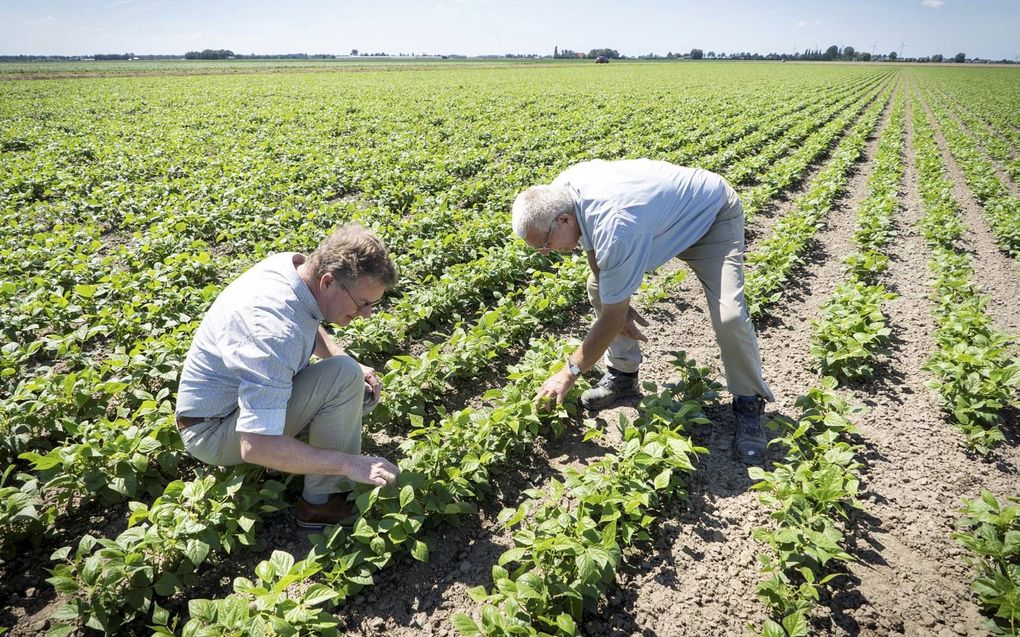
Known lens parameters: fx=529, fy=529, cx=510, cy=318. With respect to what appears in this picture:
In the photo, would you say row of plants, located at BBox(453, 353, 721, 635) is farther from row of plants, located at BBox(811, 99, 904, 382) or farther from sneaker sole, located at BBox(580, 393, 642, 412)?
row of plants, located at BBox(811, 99, 904, 382)

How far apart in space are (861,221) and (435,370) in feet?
21.2

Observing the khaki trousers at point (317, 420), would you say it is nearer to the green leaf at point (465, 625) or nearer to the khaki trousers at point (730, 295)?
the green leaf at point (465, 625)

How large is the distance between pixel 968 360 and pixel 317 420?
13.7 feet

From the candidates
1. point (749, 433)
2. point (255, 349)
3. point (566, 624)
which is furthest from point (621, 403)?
point (255, 349)

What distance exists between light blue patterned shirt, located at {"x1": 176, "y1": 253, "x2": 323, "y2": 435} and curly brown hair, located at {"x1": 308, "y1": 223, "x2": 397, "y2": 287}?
0.15 meters

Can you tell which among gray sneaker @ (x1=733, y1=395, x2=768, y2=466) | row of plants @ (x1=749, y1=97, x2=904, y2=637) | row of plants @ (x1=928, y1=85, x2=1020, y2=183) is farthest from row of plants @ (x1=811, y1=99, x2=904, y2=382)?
row of plants @ (x1=928, y1=85, x2=1020, y2=183)

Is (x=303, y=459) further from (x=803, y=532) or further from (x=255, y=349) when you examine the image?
(x=803, y=532)

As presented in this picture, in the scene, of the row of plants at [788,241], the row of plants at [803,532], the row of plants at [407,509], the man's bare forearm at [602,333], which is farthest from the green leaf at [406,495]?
the row of plants at [788,241]

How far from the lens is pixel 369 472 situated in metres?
2.33

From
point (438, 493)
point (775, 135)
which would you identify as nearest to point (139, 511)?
point (438, 493)

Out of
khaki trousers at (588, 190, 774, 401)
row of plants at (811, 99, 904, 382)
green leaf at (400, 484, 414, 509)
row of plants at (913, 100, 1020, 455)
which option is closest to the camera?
green leaf at (400, 484, 414, 509)

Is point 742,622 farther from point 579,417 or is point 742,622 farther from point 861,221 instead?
point 861,221

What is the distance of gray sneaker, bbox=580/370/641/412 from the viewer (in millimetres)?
3695

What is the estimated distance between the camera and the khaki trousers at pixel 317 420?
243cm
